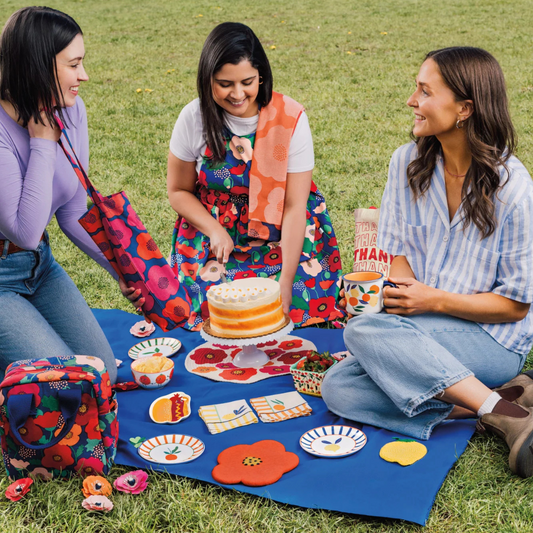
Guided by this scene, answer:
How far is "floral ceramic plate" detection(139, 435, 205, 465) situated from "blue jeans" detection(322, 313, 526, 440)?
0.67 m

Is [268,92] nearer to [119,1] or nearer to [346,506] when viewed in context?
[346,506]

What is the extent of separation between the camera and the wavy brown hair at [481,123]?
291 centimetres

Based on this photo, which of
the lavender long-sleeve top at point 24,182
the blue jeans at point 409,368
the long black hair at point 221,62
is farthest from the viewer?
the long black hair at point 221,62

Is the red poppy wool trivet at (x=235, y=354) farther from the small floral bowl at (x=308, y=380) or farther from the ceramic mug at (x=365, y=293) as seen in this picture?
the ceramic mug at (x=365, y=293)

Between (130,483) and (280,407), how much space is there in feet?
2.88

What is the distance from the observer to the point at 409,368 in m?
2.89

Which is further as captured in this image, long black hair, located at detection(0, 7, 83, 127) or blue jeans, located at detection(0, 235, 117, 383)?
blue jeans, located at detection(0, 235, 117, 383)

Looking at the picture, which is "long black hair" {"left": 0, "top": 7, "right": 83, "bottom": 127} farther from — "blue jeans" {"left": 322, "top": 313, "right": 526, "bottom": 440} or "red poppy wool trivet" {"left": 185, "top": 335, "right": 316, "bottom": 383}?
"blue jeans" {"left": 322, "top": 313, "right": 526, "bottom": 440}

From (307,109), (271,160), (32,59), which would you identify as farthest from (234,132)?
(307,109)

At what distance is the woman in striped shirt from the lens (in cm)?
291

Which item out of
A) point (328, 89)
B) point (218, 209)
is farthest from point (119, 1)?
point (218, 209)

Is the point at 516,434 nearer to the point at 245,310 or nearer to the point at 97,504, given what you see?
the point at 245,310

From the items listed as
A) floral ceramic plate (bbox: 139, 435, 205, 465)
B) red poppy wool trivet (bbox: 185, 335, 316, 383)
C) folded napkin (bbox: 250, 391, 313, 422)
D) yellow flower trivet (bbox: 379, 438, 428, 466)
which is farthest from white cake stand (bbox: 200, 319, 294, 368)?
yellow flower trivet (bbox: 379, 438, 428, 466)

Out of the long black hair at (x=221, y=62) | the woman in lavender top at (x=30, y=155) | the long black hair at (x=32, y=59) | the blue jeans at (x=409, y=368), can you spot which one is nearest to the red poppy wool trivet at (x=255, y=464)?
the blue jeans at (x=409, y=368)
